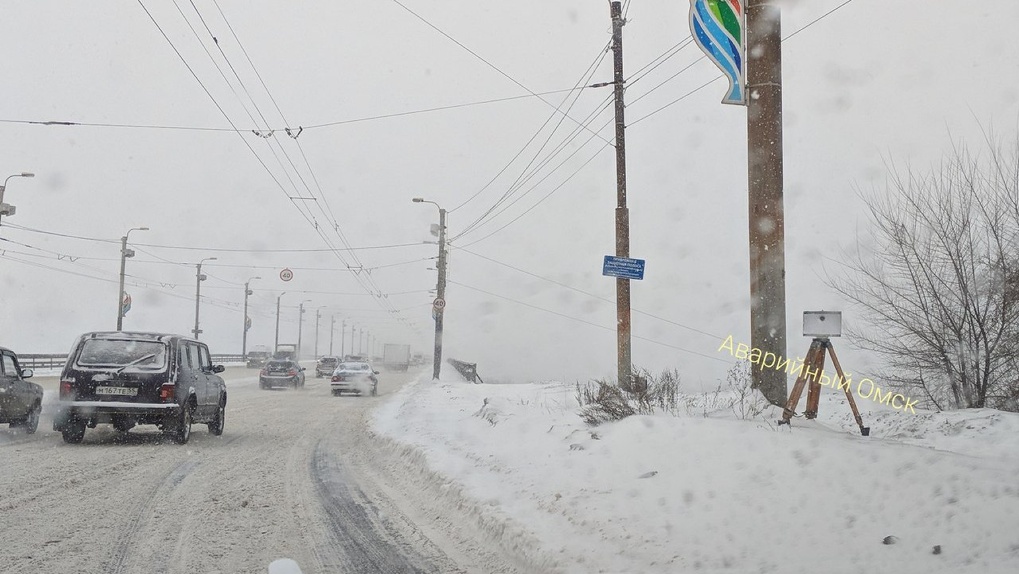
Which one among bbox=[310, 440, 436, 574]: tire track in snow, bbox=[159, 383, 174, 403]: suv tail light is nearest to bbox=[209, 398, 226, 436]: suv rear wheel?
bbox=[159, 383, 174, 403]: suv tail light

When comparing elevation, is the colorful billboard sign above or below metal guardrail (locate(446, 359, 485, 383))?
above

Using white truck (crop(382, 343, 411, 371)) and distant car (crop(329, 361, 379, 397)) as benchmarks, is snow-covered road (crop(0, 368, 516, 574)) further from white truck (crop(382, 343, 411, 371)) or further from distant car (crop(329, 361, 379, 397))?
white truck (crop(382, 343, 411, 371))

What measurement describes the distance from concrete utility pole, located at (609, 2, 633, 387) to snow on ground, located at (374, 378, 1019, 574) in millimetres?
6555

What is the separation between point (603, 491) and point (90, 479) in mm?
5842

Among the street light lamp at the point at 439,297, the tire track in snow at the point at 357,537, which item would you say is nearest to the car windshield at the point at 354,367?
the street light lamp at the point at 439,297

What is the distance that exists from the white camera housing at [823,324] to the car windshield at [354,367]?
83.0ft

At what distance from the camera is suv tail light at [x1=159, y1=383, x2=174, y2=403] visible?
11633 mm

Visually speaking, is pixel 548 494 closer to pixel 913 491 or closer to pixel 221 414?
pixel 913 491

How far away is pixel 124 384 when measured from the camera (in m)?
11.6

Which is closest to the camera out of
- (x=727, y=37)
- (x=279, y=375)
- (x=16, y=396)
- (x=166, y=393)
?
Result: (x=727, y=37)

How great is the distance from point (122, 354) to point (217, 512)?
20.3ft

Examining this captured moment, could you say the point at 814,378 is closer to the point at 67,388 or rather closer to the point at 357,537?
the point at 357,537

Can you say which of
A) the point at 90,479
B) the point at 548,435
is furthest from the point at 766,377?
the point at 90,479

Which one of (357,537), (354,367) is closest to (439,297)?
(354,367)
